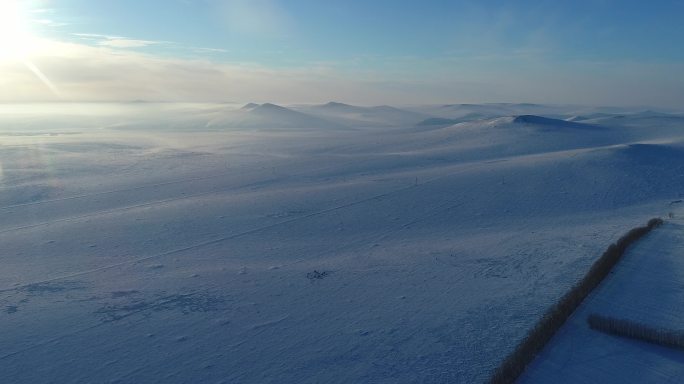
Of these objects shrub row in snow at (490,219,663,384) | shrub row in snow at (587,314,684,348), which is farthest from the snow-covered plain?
shrub row in snow at (587,314,684,348)

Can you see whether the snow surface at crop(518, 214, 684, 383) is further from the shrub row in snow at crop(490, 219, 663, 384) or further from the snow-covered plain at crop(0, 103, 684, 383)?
the snow-covered plain at crop(0, 103, 684, 383)

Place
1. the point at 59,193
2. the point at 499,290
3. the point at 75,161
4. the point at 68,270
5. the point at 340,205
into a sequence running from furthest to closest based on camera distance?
the point at 75,161 → the point at 59,193 → the point at 340,205 → the point at 68,270 → the point at 499,290

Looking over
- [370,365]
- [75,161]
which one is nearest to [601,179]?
[370,365]

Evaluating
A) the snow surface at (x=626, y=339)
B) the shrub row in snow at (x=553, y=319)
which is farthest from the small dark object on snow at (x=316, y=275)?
the snow surface at (x=626, y=339)

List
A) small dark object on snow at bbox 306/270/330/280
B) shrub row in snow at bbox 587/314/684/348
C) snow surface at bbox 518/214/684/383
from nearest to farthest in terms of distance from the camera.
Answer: snow surface at bbox 518/214/684/383 → shrub row in snow at bbox 587/314/684/348 → small dark object on snow at bbox 306/270/330/280

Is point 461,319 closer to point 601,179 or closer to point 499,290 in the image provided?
point 499,290

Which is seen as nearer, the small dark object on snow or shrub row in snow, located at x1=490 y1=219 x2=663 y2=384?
shrub row in snow, located at x1=490 y1=219 x2=663 y2=384
